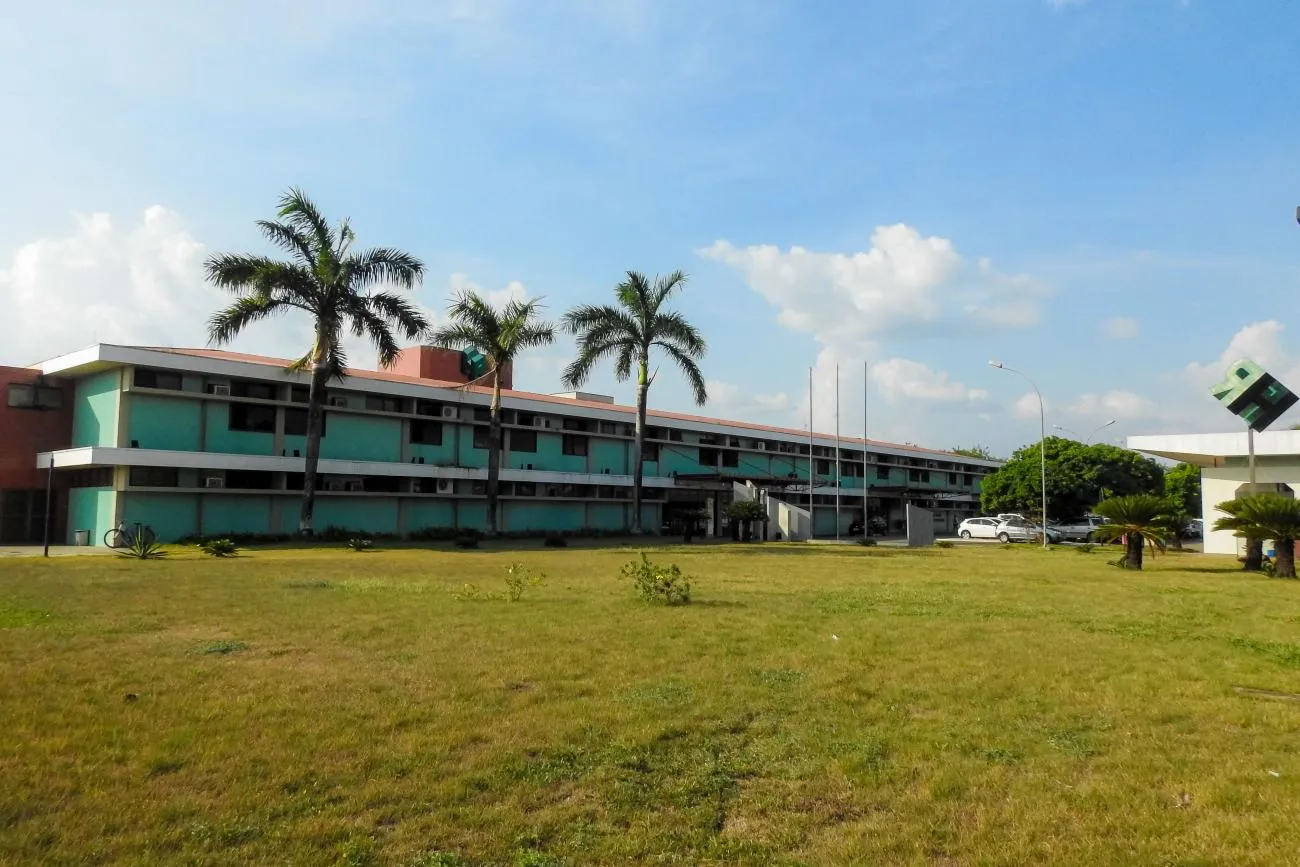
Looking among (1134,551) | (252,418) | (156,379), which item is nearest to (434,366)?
(252,418)

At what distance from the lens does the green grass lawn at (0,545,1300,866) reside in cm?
497

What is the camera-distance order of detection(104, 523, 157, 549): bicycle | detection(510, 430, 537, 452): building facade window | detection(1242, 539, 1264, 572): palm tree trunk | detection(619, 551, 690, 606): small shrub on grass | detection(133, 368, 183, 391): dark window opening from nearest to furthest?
1. detection(619, 551, 690, 606): small shrub on grass
2. detection(1242, 539, 1264, 572): palm tree trunk
3. detection(104, 523, 157, 549): bicycle
4. detection(133, 368, 183, 391): dark window opening
5. detection(510, 430, 537, 452): building facade window

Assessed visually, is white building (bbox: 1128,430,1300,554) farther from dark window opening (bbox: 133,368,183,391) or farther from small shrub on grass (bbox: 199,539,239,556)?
dark window opening (bbox: 133,368,183,391)

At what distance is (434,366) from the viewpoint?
54.6 metres

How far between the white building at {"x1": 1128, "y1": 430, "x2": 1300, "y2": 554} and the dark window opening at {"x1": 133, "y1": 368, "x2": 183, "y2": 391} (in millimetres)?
40133

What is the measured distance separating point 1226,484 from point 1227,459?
3.67 feet

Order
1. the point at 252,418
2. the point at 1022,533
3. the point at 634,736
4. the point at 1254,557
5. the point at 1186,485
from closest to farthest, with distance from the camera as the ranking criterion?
the point at 634,736 → the point at 1254,557 → the point at 252,418 → the point at 1022,533 → the point at 1186,485

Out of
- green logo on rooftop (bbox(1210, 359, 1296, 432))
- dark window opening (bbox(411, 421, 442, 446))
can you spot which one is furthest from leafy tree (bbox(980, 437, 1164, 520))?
dark window opening (bbox(411, 421, 442, 446))

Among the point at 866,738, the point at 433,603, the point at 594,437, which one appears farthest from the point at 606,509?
the point at 866,738

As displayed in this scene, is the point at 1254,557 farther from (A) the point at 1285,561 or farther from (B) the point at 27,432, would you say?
(B) the point at 27,432

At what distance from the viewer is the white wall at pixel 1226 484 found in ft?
124

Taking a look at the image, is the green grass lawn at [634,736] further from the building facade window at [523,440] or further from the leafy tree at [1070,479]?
the leafy tree at [1070,479]

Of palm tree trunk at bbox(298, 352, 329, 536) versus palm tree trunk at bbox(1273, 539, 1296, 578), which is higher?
palm tree trunk at bbox(298, 352, 329, 536)

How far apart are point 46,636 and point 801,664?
9136mm
